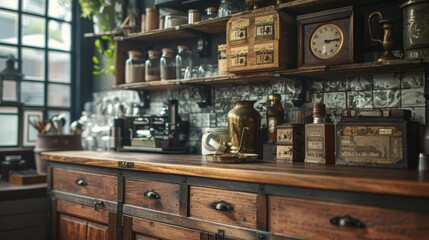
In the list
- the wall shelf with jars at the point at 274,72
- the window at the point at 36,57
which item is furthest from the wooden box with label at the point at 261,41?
the window at the point at 36,57

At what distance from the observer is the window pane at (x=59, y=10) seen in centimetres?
381

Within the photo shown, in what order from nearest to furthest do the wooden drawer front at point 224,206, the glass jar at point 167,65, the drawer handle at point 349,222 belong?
the drawer handle at point 349,222 < the wooden drawer front at point 224,206 < the glass jar at point 167,65

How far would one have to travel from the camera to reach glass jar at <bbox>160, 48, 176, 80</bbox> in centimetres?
297

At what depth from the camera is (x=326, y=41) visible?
7.21ft

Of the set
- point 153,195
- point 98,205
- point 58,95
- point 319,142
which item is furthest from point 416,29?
point 58,95

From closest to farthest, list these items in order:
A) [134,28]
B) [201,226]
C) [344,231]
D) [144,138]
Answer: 1. [344,231]
2. [201,226]
3. [144,138]
4. [134,28]

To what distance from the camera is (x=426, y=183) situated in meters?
1.32

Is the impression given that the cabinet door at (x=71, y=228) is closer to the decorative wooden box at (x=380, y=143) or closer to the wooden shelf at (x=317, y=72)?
the wooden shelf at (x=317, y=72)

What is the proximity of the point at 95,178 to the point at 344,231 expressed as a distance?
1.59 m

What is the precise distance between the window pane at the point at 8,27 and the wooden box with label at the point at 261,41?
2.12m

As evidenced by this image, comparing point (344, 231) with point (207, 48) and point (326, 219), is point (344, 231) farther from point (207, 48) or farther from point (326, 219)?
point (207, 48)

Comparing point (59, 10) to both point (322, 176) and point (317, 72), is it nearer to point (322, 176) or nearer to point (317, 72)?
point (317, 72)

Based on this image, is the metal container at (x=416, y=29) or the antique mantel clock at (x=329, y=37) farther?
the antique mantel clock at (x=329, y=37)

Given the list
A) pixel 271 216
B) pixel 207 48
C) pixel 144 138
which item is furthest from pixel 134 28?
pixel 271 216
